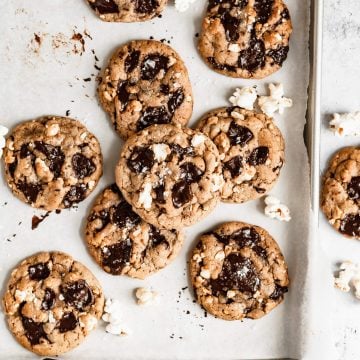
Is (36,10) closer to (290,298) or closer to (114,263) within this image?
(114,263)

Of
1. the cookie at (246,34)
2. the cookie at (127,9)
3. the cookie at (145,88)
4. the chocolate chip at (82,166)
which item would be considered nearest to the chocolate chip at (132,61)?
the cookie at (145,88)

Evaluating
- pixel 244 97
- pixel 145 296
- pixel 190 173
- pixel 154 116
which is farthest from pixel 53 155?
pixel 244 97

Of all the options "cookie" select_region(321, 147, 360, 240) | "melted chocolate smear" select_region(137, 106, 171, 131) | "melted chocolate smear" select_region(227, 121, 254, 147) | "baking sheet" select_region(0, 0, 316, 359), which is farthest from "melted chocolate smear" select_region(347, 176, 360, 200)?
"melted chocolate smear" select_region(137, 106, 171, 131)

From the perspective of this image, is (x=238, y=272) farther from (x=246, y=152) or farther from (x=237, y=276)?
(x=246, y=152)

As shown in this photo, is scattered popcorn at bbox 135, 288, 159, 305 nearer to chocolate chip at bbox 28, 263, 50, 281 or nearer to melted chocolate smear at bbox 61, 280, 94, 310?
melted chocolate smear at bbox 61, 280, 94, 310

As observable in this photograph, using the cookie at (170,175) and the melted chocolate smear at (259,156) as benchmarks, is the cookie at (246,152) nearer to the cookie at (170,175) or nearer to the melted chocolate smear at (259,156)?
the melted chocolate smear at (259,156)

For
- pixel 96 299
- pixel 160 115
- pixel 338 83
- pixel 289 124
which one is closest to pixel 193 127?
pixel 160 115
